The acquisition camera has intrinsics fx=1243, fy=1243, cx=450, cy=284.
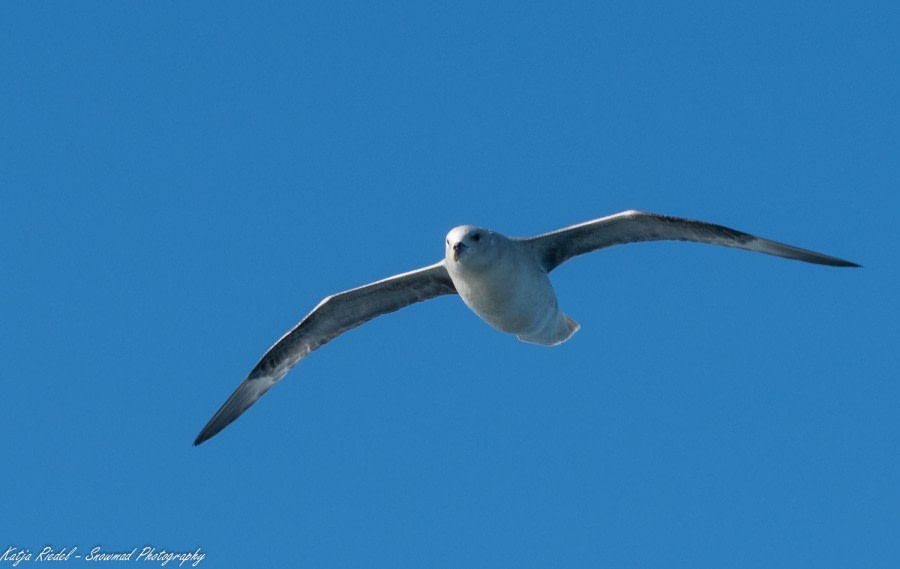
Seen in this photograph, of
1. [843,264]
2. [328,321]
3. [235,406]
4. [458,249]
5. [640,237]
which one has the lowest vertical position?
[843,264]

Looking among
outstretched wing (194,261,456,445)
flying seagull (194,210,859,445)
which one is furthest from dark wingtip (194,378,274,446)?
flying seagull (194,210,859,445)

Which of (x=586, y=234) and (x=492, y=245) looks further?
(x=586, y=234)

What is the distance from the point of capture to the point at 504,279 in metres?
14.0

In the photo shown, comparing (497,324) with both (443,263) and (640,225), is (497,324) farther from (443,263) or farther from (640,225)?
(640,225)

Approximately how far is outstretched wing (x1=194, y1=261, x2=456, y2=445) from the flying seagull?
1cm

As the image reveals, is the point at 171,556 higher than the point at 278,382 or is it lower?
lower

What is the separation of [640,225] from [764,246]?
1604mm

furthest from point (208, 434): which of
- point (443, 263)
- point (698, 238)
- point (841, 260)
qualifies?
point (841, 260)

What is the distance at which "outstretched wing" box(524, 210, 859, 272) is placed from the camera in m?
14.7

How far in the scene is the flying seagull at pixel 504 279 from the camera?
14.0m

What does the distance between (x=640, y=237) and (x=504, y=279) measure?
210 centimetres

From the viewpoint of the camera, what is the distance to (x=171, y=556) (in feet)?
47.5

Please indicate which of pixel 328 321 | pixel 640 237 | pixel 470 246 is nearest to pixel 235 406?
pixel 328 321

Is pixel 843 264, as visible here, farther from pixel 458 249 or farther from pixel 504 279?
pixel 458 249
